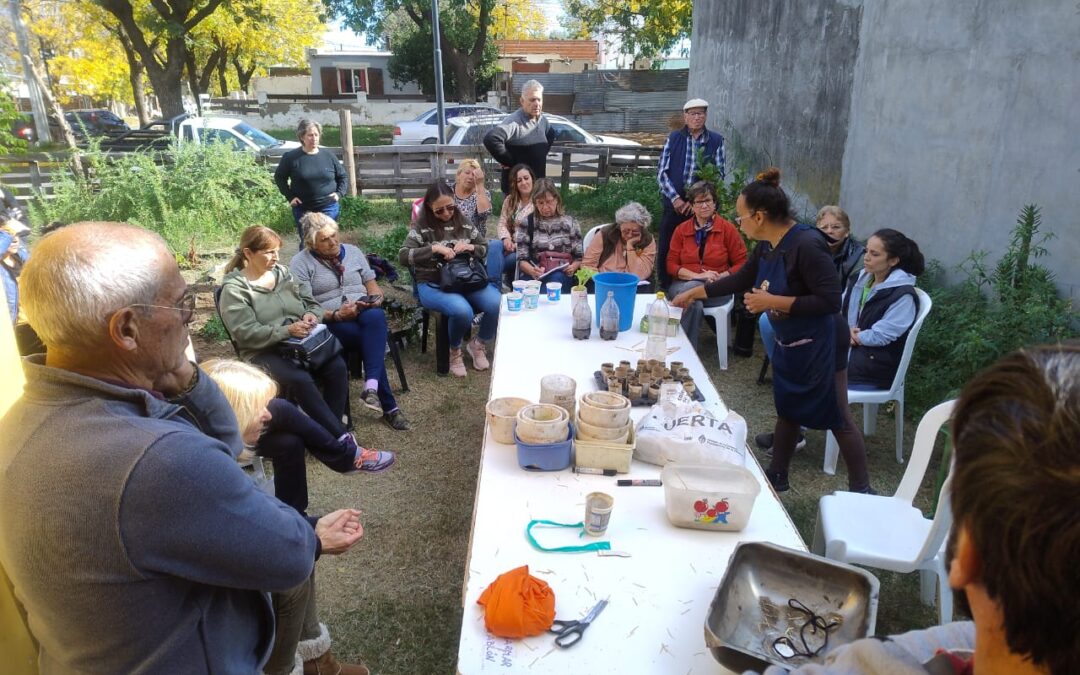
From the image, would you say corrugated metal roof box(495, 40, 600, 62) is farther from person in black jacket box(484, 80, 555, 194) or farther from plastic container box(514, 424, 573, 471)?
plastic container box(514, 424, 573, 471)

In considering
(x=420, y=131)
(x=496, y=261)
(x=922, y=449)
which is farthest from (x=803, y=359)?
(x=420, y=131)

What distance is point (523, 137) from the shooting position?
262 inches

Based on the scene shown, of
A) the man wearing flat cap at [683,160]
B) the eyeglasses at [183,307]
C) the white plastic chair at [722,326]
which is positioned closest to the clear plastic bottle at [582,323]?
the white plastic chair at [722,326]

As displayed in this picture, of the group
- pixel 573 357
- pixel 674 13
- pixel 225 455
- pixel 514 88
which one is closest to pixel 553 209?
pixel 573 357

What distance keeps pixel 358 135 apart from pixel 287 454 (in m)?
22.1

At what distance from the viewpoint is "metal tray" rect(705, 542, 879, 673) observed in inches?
63.9

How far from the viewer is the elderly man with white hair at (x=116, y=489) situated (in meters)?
1.21

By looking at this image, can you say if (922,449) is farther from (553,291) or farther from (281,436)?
(281,436)

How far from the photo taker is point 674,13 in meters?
21.8

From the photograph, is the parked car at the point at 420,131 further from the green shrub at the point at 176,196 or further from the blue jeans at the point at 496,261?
the blue jeans at the point at 496,261

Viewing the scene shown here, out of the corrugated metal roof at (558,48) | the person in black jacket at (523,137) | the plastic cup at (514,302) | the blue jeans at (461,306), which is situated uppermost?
the corrugated metal roof at (558,48)

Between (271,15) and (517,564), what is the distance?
24.1 meters

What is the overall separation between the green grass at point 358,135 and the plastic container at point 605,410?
19.8 metres

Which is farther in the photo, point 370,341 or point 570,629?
point 370,341
